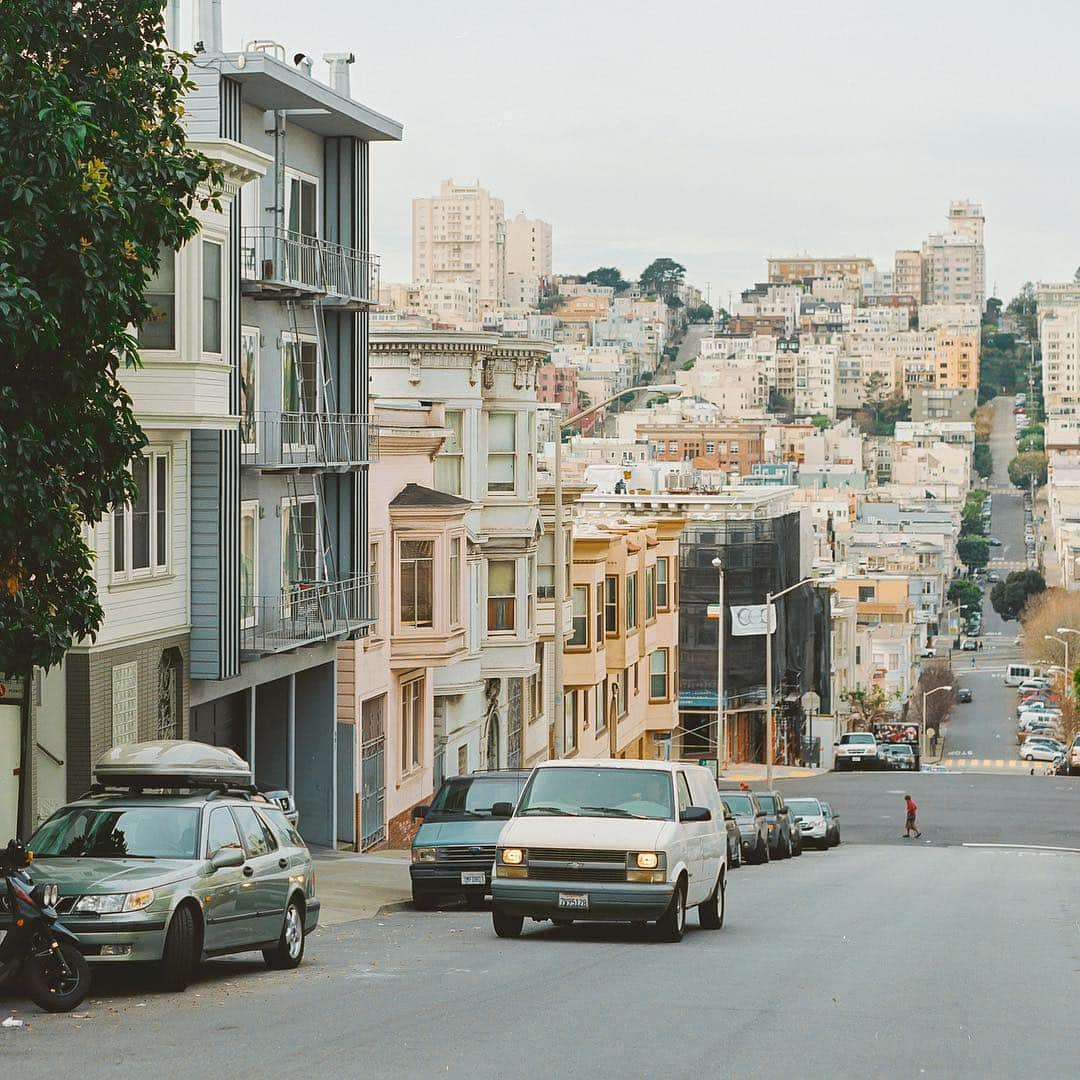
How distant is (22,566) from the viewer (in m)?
15.5

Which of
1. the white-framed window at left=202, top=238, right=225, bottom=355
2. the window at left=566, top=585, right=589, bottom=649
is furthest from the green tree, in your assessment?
the window at left=566, top=585, right=589, bottom=649

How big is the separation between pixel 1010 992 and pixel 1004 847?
124 feet

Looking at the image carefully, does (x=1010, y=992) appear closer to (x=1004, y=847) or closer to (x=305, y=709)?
(x=305, y=709)

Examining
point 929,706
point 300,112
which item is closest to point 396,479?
point 300,112

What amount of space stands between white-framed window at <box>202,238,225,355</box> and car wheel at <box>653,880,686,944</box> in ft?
34.9

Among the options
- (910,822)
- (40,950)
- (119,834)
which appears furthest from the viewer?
(910,822)

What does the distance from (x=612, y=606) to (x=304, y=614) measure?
24.5 m

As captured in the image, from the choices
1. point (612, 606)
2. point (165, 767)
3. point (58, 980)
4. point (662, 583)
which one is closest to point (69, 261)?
point (58, 980)

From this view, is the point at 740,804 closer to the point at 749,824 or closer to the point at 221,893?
the point at 749,824

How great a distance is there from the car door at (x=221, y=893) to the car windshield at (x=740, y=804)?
22.7 meters

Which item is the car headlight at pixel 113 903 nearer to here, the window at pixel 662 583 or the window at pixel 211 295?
the window at pixel 211 295

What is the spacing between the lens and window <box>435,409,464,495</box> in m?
41.4

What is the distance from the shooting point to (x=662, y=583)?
64188 mm

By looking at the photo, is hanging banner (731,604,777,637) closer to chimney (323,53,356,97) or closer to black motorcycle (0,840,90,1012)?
chimney (323,53,356,97)
